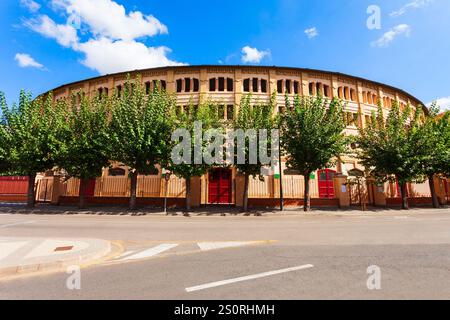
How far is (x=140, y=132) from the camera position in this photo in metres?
17.3

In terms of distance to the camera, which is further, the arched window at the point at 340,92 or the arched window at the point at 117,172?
the arched window at the point at 340,92

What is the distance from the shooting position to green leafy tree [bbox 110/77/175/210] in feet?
57.4

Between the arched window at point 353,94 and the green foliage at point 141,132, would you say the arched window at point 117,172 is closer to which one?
the green foliage at point 141,132

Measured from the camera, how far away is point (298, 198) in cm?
2161

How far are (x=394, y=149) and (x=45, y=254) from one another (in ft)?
75.9

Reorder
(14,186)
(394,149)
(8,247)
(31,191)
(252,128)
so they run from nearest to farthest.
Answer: (8,247), (252,128), (394,149), (31,191), (14,186)

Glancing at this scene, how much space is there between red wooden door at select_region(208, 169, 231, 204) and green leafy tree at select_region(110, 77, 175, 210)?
6632 millimetres

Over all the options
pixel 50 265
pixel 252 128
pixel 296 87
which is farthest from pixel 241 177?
pixel 50 265

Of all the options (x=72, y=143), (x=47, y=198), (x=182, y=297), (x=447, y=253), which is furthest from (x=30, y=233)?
(x=47, y=198)

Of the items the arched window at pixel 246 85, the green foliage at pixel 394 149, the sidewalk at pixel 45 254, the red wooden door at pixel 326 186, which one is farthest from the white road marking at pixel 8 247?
the arched window at pixel 246 85

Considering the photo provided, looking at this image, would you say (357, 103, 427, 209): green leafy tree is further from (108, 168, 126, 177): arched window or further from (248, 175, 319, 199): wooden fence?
(108, 168, 126, 177): arched window

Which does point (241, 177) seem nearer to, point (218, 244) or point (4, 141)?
point (218, 244)

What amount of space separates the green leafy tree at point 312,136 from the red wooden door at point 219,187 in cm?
675

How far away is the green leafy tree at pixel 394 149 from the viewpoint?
19594 mm
